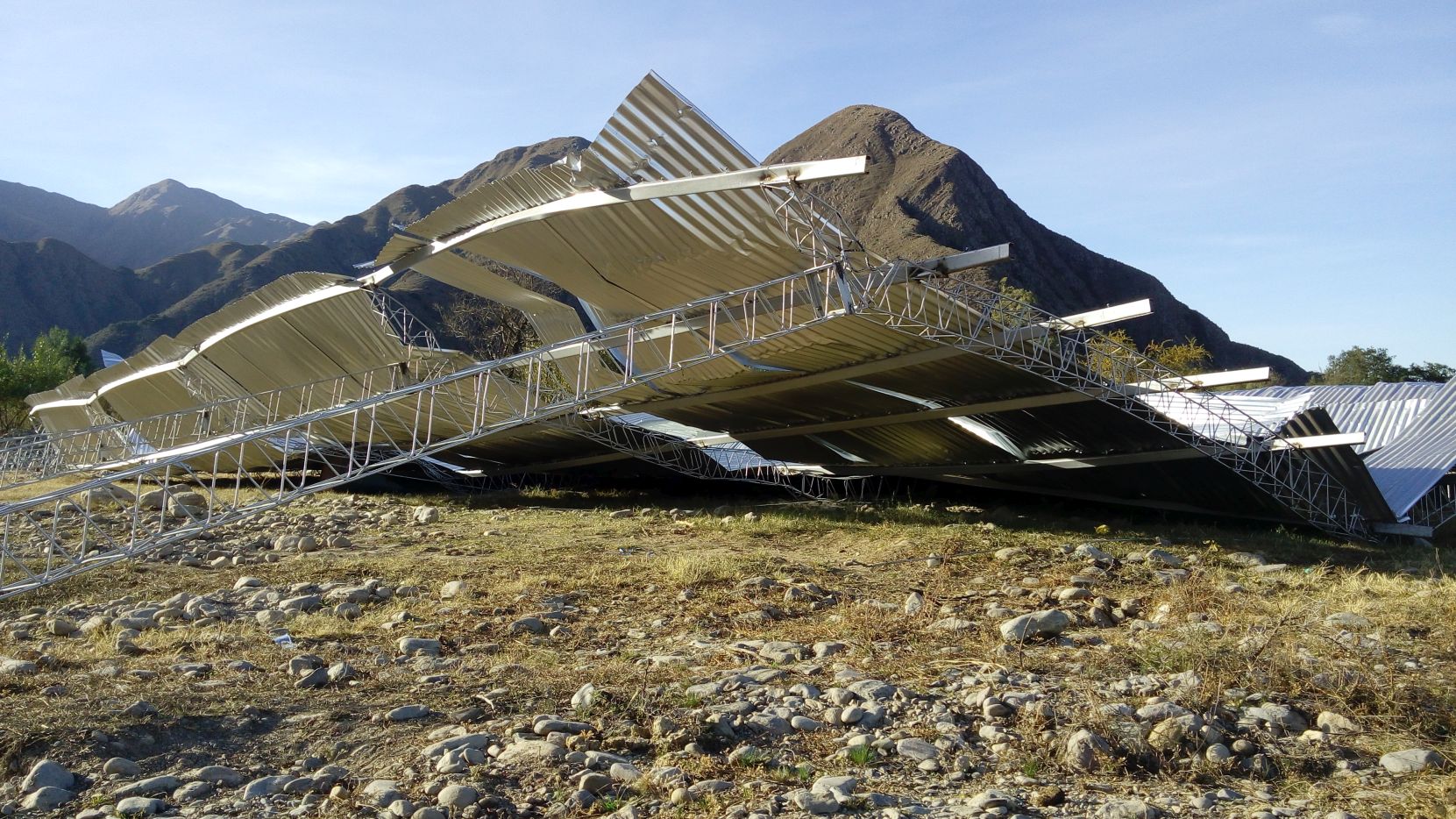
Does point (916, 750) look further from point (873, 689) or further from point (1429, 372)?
point (1429, 372)

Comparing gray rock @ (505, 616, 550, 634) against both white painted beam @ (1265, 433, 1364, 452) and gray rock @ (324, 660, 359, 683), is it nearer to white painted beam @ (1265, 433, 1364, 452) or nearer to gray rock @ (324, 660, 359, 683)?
gray rock @ (324, 660, 359, 683)

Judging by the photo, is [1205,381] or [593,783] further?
[1205,381]

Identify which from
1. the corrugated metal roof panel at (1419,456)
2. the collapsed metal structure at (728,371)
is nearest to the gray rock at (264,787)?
the collapsed metal structure at (728,371)

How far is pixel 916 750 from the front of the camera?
6641mm

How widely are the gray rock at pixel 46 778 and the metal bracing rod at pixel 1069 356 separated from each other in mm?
10924

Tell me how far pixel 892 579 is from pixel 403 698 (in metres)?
7.55

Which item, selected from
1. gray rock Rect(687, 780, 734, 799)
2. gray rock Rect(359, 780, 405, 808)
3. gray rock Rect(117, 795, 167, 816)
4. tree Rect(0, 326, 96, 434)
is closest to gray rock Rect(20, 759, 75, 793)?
gray rock Rect(117, 795, 167, 816)

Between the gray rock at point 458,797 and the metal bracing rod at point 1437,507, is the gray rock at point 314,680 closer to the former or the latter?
the gray rock at point 458,797

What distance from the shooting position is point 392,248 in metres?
20.3

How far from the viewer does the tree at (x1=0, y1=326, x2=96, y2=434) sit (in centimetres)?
5647

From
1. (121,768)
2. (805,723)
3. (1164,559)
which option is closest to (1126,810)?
(805,723)

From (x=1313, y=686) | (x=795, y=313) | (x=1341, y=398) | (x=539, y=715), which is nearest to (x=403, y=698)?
(x=539, y=715)

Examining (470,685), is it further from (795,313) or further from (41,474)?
(41,474)

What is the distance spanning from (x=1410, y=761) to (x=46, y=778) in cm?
834
